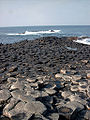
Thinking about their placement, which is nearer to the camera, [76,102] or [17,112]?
[17,112]

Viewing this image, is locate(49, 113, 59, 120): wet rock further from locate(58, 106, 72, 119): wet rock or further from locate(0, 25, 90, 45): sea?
locate(0, 25, 90, 45): sea

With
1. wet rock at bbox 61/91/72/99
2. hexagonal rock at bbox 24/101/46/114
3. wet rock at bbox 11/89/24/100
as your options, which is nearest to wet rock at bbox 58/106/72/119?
hexagonal rock at bbox 24/101/46/114

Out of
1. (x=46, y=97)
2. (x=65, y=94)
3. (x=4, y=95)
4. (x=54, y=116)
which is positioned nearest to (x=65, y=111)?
(x=54, y=116)

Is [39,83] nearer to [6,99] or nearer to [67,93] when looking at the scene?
[67,93]

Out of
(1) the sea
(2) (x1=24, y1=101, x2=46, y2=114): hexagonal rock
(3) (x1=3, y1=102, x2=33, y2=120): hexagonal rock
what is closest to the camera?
(3) (x1=3, y1=102, x2=33, y2=120): hexagonal rock

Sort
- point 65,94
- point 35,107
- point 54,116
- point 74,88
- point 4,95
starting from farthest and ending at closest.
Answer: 1. point 74,88
2. point 65,94
3. point 4,95
4. point 35,107
5. point 54,116

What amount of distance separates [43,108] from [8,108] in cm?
68

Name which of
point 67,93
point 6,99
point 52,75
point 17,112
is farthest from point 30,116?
point 52,75

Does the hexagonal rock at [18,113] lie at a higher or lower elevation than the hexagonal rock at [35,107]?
lower

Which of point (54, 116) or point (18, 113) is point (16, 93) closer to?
point (18, 113)

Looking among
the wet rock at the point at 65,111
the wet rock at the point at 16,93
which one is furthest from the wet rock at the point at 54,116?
the wet rock at the point at 16,93

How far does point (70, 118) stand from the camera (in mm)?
3213

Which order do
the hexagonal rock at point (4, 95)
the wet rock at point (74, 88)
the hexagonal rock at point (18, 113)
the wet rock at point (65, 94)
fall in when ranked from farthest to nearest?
the wet rock at point (74, 88) → the wet rock at point (65, 94) → the hexagonal rock at point (4, 95) → the hexagonal rock at point (18, 113)

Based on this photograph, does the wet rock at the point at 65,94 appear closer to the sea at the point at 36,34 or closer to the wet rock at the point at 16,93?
the wet rock at the point at 16,93
